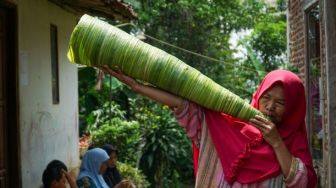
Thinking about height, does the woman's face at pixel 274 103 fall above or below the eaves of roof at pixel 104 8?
below

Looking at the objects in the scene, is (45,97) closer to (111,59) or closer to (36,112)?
(36,112)

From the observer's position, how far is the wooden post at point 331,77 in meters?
4.73

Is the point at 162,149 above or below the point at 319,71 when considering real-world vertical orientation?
below

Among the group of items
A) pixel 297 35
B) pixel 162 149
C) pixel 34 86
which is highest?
pixel 297 35

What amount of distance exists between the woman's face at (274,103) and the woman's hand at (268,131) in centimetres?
7

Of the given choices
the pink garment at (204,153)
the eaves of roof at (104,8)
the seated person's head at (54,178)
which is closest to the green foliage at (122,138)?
the eaves of roof at (104,8)

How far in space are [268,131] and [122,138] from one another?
298 inches

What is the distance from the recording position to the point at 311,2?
6.50 metres

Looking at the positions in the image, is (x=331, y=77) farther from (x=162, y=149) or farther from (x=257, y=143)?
(x=162, y=149)

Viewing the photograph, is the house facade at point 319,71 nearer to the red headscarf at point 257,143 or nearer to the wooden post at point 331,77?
the wooden post at point 331,77

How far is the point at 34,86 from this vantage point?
608 cm

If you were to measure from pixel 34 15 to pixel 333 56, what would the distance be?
3.13 meters

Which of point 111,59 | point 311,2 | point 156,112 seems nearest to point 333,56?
point 311,2

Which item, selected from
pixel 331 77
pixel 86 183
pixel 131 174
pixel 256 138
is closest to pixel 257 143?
pixel 256 138
